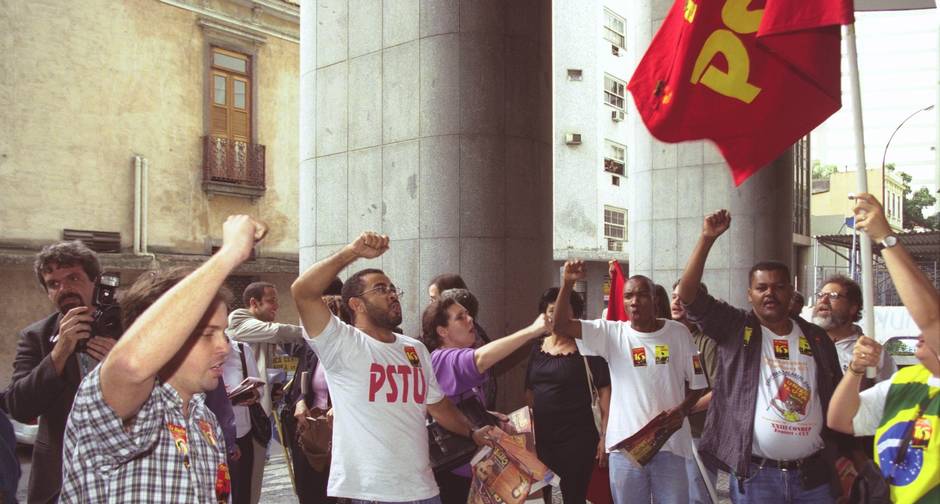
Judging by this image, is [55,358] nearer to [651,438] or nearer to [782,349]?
[651,438]

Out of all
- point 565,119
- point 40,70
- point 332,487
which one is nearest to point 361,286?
point 332,487

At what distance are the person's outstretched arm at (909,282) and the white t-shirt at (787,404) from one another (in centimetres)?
146

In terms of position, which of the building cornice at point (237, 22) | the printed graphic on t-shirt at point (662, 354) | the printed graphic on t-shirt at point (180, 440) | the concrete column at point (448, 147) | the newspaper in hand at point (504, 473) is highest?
the building cornice at point (237, 22)

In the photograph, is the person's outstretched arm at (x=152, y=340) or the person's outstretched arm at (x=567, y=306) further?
the person's outstretched arm at (x=567, y=306)

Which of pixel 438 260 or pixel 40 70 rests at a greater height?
pixel 40 70

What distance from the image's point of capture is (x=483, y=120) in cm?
704

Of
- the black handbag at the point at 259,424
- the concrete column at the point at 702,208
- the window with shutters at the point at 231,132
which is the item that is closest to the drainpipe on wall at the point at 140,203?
the window with shutters at the point at 231,132

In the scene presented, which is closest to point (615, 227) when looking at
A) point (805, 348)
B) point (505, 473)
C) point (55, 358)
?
point (805, 348)

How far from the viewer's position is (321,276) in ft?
13.2

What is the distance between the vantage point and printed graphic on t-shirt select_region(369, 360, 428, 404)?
13.9ft

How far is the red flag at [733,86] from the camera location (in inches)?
200

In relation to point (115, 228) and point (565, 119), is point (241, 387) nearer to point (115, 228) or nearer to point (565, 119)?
point (115, 228)

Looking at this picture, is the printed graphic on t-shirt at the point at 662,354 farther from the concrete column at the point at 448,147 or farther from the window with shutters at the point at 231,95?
the window with shutters at the point at 231,95

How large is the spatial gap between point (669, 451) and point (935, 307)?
263 cm
